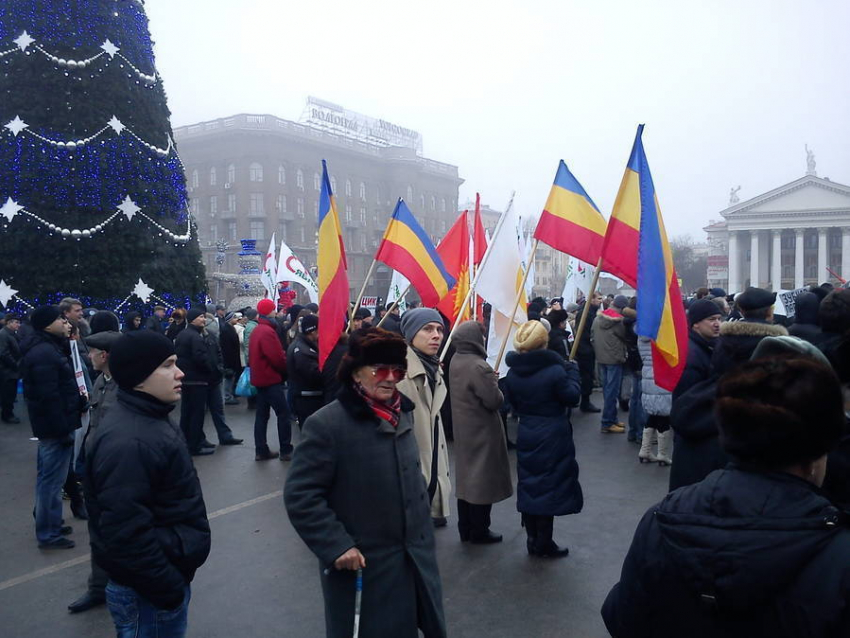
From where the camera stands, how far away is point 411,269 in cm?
725

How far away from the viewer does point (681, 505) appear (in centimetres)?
165

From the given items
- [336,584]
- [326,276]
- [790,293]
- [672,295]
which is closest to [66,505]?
[326,276]

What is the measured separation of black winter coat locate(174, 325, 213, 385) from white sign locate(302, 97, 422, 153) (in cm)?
5771

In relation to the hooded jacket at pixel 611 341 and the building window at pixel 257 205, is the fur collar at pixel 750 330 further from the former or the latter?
the building window at pixel 257 205

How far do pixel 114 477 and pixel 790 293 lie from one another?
10.6 m

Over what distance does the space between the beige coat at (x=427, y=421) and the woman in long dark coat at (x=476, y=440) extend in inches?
30.3

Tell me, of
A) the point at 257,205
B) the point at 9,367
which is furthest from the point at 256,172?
the point at 9,367

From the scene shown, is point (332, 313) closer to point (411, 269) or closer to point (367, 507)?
point (411, 269)

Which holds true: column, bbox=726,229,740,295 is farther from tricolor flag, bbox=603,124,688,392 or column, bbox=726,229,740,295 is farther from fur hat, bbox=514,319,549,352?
fur hat, bbox=514,319,549,352

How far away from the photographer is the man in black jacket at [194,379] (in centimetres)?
815

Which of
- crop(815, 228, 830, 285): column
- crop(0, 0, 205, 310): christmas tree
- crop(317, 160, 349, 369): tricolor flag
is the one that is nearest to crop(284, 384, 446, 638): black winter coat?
crop(317, 160, 349, 369): tricolor flag

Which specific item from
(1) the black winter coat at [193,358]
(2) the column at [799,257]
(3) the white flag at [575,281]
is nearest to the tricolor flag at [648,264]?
(1) the black winter coat at [193,358]

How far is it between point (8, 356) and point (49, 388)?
5.99 metres

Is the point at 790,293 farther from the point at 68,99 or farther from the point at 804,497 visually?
the point at 68,99
